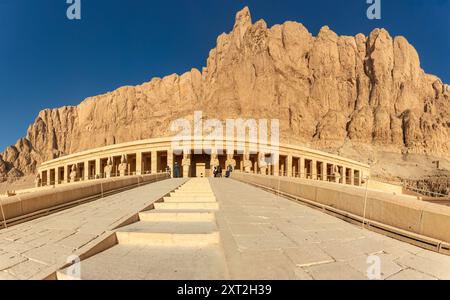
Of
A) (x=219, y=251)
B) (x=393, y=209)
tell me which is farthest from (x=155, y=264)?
(x=393, y=209)

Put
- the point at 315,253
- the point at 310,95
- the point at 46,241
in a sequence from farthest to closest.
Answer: the point at 310,95 → the point at 46,241 → the point at 315,253

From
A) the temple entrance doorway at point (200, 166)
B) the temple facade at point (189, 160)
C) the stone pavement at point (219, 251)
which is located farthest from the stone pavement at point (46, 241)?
the temple entrance doorway at point (200, 166)

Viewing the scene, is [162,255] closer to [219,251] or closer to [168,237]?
[168,237]

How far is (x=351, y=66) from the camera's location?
235 ft

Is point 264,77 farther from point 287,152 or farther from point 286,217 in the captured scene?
point 286,217

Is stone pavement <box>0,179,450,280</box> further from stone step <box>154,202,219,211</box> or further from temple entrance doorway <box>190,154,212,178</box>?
temple entrance doorway <box>190,154,212,178</box>

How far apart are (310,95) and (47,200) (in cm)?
7364

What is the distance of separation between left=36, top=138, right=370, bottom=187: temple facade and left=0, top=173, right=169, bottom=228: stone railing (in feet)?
47.8

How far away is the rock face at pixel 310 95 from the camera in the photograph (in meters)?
61.0

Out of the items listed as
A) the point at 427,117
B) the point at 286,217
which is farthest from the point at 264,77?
the point at 286,217

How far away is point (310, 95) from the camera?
70.4 m

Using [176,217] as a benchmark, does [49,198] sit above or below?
above

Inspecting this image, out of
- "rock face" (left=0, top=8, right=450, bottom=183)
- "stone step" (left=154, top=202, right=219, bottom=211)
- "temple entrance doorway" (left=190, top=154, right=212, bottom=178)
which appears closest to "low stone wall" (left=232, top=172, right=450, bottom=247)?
"stone step" (left=154, top=202, right=219, bottom=211)
